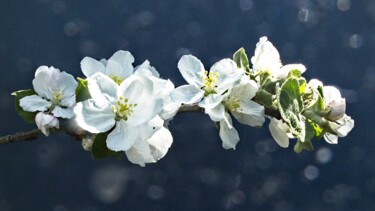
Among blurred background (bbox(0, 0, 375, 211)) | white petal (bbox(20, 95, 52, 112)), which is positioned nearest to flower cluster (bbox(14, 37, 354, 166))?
white petal (bbox(20, 95, 52, 112))

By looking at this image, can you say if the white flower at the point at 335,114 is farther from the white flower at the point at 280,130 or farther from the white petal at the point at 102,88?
the white petal at the point at 102,88

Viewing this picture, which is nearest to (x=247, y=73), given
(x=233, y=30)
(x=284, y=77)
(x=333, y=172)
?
(x=284, y=77)

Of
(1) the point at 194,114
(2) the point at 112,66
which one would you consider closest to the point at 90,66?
(2) the point at 112,66

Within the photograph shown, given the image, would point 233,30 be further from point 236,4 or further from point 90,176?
point 90,176

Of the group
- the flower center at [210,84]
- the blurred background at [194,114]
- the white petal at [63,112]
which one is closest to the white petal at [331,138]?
the flower center at [210,84]

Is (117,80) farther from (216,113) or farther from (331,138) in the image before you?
(331,138)
